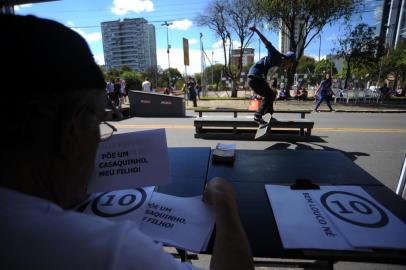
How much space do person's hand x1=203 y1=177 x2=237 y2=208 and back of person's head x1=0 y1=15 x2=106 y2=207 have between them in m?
0.66

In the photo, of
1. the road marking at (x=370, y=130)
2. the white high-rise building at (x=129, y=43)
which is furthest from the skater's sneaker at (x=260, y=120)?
the white high-rise building at (x=129, y=43)

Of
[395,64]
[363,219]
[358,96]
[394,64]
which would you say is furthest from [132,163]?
[394,64]

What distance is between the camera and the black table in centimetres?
106

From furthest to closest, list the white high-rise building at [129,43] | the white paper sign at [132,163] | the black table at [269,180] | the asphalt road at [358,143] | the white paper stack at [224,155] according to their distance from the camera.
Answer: the white high-rise building at [129,43] → the asphalt road at [358,143] → the white paper stack at [224,155] → the white paper sign at [132,163] → the black table at [269,180]

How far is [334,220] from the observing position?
1.24 m

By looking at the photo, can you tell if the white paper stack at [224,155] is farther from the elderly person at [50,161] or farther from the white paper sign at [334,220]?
the elderly person at [50,161]

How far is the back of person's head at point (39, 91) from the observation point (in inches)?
26.0

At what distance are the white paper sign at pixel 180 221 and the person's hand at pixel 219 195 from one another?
54mm

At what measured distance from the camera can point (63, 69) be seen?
70 centimetres

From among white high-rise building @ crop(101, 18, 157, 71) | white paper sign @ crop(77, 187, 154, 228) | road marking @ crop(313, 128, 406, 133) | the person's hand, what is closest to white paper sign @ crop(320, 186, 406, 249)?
the person's hand

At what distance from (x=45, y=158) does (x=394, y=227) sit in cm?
127

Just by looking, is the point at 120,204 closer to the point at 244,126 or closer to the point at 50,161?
the point at 50,161

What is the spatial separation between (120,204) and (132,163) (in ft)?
0.89

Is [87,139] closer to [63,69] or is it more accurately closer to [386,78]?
[63,69]
